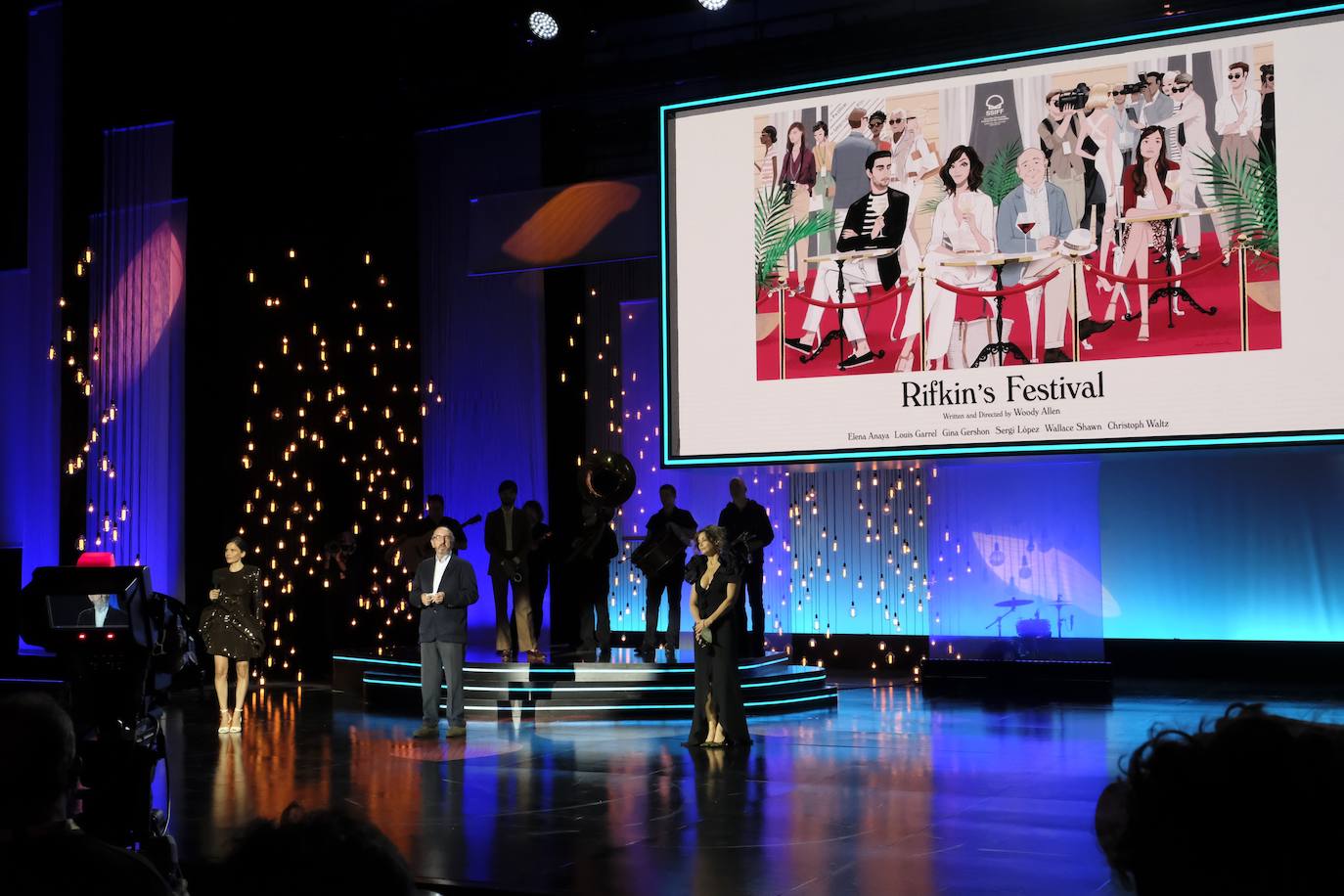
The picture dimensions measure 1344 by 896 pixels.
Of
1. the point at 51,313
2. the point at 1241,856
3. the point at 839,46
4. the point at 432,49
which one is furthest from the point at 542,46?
the point at 1241,856

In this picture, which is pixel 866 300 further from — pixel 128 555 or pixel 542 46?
pixel 128 555

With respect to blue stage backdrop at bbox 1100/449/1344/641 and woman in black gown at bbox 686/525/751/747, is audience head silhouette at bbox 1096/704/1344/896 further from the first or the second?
blue stage backdrop at bbox 1100/449/1344/641

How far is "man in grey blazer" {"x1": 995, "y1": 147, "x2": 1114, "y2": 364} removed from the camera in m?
8.89

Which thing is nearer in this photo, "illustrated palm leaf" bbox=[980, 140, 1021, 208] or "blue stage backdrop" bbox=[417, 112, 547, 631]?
"illustrated palm leaf" bbox=[980, 140, 1021, 208]

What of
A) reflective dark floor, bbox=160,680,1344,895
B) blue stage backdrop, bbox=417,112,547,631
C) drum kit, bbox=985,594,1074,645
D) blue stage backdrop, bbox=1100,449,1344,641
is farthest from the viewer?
blue stage backdrop, bbox=417,112,547,631

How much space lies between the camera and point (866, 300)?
948 centimetres

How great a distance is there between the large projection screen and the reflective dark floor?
2148mm


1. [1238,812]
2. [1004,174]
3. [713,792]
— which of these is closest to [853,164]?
[1004,174]

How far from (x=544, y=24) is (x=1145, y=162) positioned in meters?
4.62

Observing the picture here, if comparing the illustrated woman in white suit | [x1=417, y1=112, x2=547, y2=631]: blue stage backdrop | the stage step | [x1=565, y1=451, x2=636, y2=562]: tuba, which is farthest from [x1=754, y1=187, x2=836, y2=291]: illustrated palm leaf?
[x1=417, y1=112, x2=547, y2=631]: blue stage backdrop

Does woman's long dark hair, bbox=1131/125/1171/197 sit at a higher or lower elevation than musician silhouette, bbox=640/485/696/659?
higher

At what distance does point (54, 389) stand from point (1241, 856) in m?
13.0

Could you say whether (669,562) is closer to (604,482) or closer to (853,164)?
(604,482)

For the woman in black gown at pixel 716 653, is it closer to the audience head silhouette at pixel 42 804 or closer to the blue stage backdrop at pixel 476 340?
the blue stage backdrop at pixel 476 340
